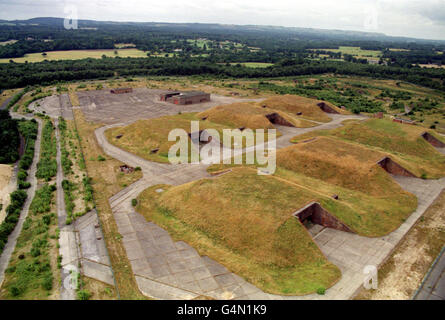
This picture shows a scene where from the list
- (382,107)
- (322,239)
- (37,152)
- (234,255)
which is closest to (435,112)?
(382,107)

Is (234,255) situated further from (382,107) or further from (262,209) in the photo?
(382,107)

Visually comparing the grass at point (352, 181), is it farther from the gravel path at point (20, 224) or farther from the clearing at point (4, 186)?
the clearing at point (4, 186)

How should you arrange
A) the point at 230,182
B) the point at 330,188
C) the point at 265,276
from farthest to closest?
the point at 330,188, the point at 230,182, the point at 265,276

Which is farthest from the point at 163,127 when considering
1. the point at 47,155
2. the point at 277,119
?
the point at 277,119

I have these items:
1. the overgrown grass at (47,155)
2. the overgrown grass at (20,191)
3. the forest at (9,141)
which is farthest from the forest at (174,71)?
the overgrown grass at (20,191)

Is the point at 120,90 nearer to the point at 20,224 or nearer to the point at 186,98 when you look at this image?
the point at 186,98
